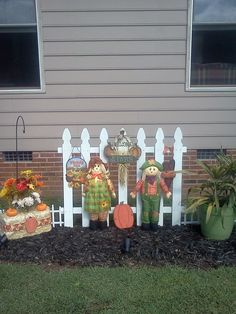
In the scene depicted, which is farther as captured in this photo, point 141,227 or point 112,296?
point 141,227

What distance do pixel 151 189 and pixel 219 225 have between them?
77 cm

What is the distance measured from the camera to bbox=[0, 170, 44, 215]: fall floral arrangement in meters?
4.06

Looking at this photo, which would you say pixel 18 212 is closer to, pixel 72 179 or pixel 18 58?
pixel 72 179

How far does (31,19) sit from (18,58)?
571 millimetres

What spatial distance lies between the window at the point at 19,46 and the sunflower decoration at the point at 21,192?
1976mm

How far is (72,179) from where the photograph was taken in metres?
4.22

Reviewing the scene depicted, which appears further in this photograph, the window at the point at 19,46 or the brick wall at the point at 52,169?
the brick wall at the point at 52,169

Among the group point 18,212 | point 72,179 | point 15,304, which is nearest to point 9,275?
point 15,304

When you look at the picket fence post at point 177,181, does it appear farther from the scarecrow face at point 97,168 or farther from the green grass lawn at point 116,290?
the green grass lawn at point 116,290

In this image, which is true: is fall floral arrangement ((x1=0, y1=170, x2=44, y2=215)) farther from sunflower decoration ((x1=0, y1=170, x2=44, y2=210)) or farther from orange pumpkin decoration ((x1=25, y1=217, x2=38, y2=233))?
orange pumpkin decoration ((x1=25, y1=217, x2=38, y2=233))

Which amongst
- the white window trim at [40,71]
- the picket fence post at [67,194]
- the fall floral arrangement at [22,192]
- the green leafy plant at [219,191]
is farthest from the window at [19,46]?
the green leafy plant at [219,191]

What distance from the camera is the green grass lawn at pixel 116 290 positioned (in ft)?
9.66

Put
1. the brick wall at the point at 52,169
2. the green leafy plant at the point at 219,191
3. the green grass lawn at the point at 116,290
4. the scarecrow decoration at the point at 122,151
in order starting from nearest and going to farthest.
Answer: the green grass lawn at the point at 116,290
the green leafy plant at the point at 219,191
the scarecrow decoration at the point at 122,151
the brick wall at the point at 52,169

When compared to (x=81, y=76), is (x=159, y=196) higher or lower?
lower
